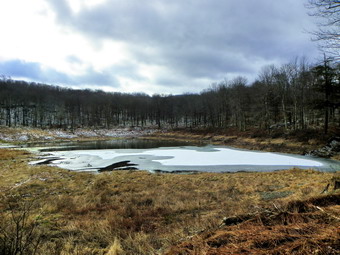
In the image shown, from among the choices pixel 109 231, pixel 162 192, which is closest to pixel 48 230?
pixel 109 231

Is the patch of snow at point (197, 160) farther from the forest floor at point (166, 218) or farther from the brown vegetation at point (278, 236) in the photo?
the brown vegetation at point (278, 236)

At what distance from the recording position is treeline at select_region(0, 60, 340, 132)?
30.5m

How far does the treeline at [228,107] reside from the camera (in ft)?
99.9

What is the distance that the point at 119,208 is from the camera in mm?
6254

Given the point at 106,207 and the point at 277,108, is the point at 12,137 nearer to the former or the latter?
the point at 106,207

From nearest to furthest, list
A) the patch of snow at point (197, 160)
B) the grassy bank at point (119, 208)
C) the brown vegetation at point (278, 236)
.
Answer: the brown vegetation at point (278, 236)
the grassy bank at point (119, 208)
the patch of snow at point (197, 160)

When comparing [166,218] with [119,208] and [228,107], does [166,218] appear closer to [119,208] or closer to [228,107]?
[119,208]

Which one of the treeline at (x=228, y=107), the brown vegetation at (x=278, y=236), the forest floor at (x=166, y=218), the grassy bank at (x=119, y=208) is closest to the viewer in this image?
the brown vegetation at (x=278, y=236)

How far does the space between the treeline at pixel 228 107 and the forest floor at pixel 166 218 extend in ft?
56.7

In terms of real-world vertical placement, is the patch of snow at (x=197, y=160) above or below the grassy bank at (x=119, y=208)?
below

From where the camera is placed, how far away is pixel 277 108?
45531 millimetres

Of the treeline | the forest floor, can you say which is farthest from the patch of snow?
the treeline

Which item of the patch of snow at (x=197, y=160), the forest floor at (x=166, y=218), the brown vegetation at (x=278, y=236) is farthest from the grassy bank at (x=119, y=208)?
the patch of snow at (x=197, y=160)

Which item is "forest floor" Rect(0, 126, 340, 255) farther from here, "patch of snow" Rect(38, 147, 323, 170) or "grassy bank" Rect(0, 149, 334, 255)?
"patch of snow" Rect(38, 147, 323, 170)
